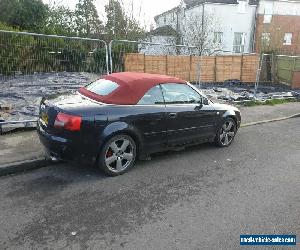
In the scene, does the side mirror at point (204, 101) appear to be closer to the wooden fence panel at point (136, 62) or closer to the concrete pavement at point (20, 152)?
the concrete pavement at point (20, 152)

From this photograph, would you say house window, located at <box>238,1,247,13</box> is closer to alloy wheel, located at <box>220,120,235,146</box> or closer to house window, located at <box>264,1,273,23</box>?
house window, located at <box>264,1,273,23</box>

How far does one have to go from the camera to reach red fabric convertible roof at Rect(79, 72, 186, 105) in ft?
15.5

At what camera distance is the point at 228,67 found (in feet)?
52.7

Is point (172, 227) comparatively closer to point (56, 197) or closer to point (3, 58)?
point (56, 197)

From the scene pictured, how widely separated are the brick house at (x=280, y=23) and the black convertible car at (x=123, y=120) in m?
27.4

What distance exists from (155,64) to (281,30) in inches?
936

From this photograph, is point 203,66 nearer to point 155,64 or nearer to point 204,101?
point 155,64

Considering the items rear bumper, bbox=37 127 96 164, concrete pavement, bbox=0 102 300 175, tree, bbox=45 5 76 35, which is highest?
tree, bbox=45 5 76 35

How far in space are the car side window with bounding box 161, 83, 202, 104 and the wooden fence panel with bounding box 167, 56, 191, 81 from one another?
8379 mm

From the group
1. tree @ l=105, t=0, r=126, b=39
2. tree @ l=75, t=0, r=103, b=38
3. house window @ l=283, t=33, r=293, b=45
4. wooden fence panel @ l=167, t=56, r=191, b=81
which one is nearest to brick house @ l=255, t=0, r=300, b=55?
house window @ l=283, t=33, r=293, b=45

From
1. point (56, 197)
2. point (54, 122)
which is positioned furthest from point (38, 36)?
point (56, 197)

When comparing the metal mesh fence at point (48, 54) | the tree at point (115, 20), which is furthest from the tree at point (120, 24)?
the metal mesh fence at point (48, 54)

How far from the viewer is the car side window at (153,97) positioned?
4934mm

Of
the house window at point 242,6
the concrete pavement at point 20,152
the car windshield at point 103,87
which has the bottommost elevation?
the concrete pavement at point 20,152
